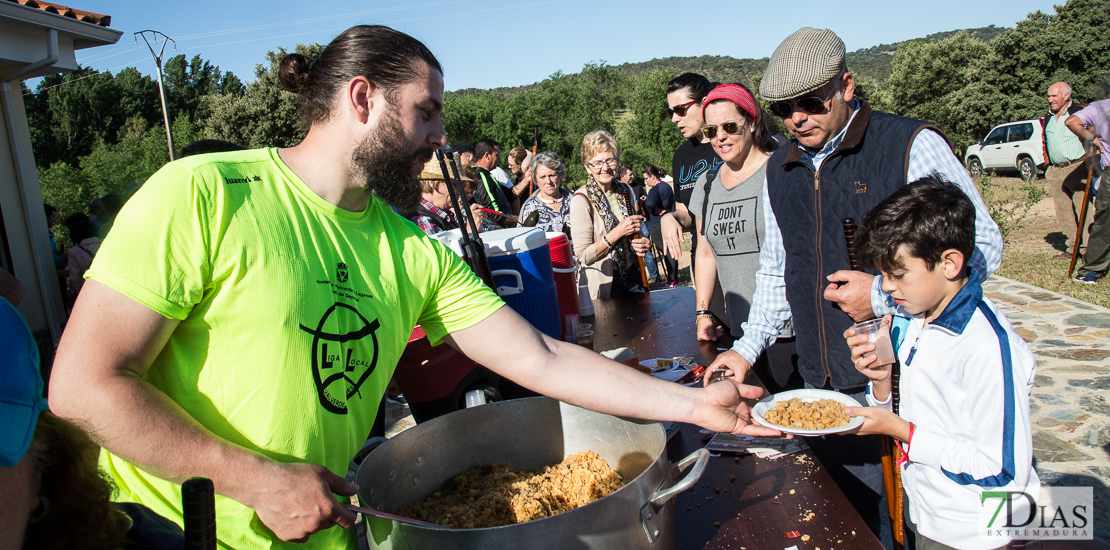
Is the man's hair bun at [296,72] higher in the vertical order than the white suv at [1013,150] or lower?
higher

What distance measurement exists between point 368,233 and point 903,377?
161cm

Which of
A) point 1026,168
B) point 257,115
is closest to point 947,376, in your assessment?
point 1026,168

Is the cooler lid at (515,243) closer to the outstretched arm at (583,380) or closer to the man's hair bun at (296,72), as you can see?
the outstretched arm at (583,380)

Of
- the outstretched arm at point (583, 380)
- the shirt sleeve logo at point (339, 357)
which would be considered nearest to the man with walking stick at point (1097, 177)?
the outstretched arm at point (583, 380)

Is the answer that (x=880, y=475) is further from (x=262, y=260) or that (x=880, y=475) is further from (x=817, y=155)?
(x=262, y=260)

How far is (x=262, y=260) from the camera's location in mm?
1172

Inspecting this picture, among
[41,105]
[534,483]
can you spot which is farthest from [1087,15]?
[41,105]

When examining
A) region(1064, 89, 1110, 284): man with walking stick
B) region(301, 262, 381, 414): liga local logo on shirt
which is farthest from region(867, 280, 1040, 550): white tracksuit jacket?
region(1064, 89, 1110, 284): man with walking stick

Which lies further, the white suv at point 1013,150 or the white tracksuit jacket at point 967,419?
the white suv at point 1013,150

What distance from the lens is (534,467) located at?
171 cm

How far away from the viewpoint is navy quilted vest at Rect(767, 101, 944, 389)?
2.11m

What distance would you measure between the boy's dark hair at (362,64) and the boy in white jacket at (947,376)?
1.37 meters

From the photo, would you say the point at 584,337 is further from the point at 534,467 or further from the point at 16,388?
the point at 16,388

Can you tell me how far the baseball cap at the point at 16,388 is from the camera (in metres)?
0.71
